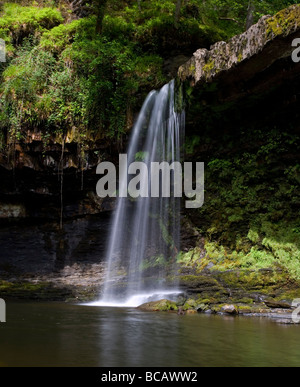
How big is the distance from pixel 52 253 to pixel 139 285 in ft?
13.4

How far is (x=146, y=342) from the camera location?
4.56 m

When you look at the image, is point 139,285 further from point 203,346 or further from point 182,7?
point 182,7

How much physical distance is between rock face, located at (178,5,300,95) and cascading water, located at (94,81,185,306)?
1383 millimetres

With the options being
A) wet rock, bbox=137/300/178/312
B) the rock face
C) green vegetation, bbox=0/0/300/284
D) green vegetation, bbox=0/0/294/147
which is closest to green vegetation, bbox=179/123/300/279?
green vegetation, bbox=0/0/300/284

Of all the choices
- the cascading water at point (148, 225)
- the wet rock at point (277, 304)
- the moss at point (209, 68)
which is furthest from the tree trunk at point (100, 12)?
the wet rock at point (277, 304)

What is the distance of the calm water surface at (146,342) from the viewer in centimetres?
359

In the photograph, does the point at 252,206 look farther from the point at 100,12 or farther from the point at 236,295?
the point at 100,12

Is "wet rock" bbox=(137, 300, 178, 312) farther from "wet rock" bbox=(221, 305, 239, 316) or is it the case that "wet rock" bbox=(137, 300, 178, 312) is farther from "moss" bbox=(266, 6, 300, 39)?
"moss" bbox=(266, 6, 300, 39)

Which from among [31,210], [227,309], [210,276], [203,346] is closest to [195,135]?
[210,276]

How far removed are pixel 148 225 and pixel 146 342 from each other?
272 inches

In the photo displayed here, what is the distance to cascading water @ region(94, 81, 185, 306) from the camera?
10305mm

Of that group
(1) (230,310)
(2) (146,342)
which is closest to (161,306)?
(1) (230,310)

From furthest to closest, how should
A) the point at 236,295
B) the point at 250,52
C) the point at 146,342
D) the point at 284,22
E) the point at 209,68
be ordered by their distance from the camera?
the point at 209,68 → the point at 236,295 → the point at 250,52 → the point at 284,22 → the point at 146,342

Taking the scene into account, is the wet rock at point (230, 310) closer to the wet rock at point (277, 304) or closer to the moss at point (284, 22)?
the wet rock at point (277, 304)
